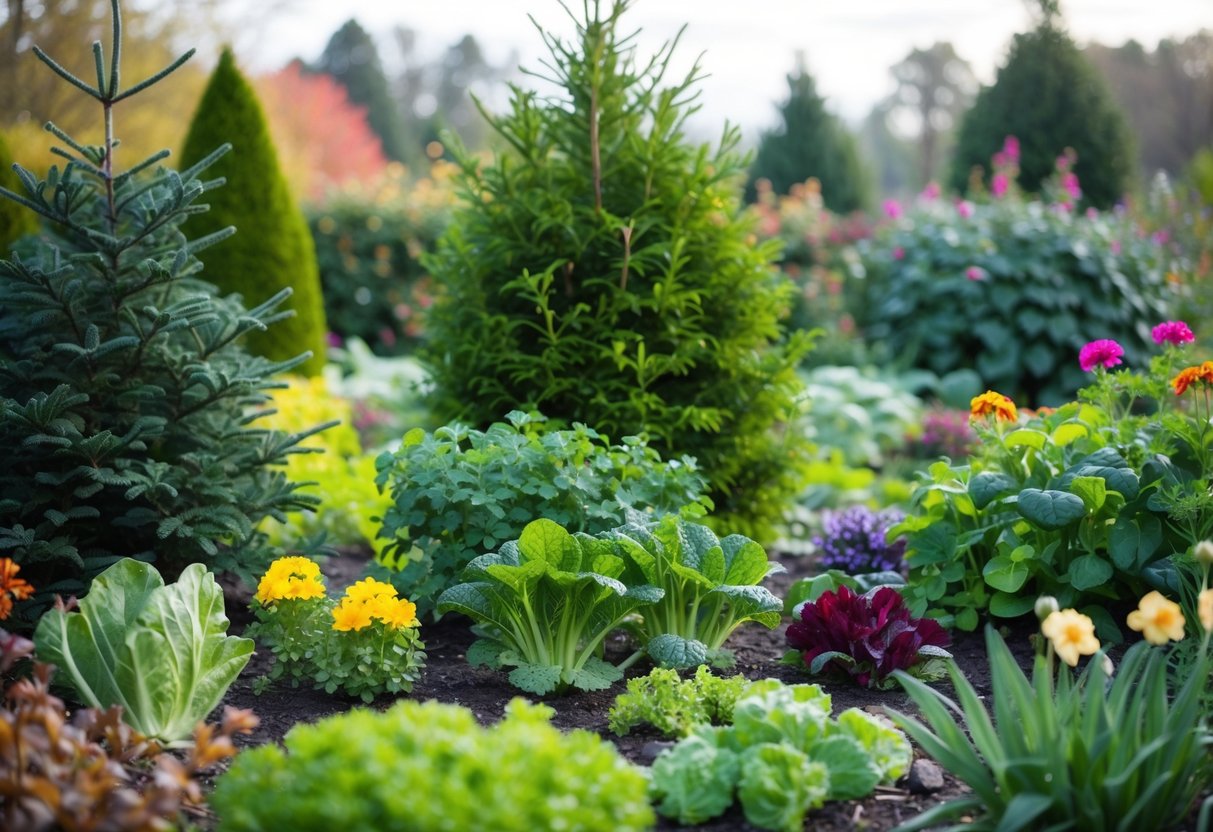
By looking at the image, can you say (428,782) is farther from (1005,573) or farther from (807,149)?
(807,149)

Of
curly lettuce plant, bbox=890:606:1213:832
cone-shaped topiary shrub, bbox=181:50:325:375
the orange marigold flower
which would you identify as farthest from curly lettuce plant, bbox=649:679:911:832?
cone-shaped topiary shrub, bbox=181:50:325:375

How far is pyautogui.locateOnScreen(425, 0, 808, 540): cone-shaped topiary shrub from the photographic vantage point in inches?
156

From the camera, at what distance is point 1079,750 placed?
202 cm

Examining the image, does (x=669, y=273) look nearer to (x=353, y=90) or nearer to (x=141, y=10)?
(x=141, y=10)

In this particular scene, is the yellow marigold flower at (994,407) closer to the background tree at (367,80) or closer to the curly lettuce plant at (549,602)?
the curly lettuce plant at (549,602)

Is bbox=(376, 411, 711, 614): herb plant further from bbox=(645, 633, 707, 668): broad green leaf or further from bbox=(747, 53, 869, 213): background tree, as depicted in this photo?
bbox=(747, 53, 869, 213): background tree

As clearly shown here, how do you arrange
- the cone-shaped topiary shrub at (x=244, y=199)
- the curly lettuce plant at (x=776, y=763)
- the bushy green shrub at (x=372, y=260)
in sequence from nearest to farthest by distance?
1. the curly lettuce plant at (x=776, y=763)
2. the cone-shaped topiary shrub at (x=244, y=199)
3. the bushy green shrub at (x=372, y=260)

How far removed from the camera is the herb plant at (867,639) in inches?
117

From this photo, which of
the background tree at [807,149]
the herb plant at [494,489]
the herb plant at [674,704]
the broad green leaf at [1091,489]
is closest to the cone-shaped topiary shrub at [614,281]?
the herb plant at [494,489]

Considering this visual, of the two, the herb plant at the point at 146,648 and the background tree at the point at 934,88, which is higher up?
the background tree at the point at 934,88

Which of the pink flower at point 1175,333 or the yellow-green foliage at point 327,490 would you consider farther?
the yellow-green foliage at point 327,490

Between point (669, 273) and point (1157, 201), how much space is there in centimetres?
746

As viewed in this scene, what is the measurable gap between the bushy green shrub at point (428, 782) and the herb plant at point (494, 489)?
128 cm

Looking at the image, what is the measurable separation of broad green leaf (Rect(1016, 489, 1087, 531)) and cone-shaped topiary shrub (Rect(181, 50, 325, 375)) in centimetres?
466
